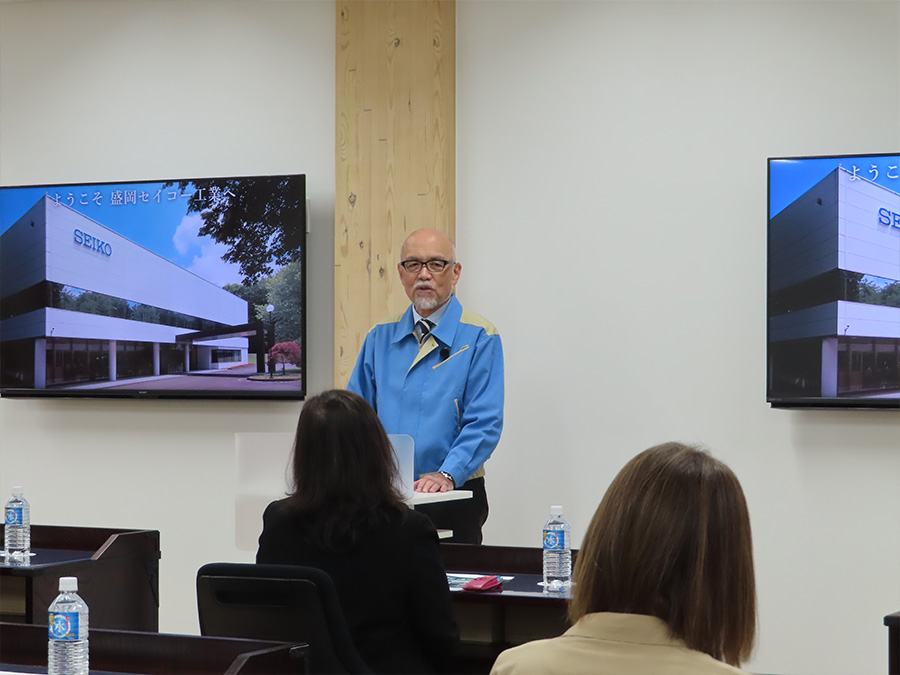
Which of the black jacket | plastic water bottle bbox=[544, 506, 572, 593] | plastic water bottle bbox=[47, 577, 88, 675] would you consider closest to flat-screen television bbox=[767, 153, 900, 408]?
plastic water bottle bbox=[544, 506, 572, 593]

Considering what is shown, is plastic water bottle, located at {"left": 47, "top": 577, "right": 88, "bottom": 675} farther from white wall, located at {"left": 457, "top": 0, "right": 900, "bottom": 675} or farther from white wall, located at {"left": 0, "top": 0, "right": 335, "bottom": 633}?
white wall, located at {"left": 0, "top": 0, "right": 335, "bottom": 633}

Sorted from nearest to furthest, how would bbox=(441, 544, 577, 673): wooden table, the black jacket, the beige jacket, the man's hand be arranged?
the beige jacket
the black jacket
bbox=(441, 544, 577, 673): wooden table
the man's hand

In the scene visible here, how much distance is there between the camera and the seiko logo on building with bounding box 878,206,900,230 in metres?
4.26

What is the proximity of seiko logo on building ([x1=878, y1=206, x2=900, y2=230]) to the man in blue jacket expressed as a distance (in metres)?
1.65

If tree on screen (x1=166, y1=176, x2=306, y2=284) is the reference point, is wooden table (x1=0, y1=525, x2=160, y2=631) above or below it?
below

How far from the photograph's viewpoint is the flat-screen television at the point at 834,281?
14.0 ft

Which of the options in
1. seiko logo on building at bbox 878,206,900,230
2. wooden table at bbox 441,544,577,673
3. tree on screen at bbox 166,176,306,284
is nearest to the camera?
wooden table at bbox 441,544,577,673

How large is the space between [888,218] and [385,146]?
2.15 meters

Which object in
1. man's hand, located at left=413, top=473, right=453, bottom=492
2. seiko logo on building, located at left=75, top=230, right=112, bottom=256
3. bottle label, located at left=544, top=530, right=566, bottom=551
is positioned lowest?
bottle label, located at left=544, top=530, right=566, bottom=551

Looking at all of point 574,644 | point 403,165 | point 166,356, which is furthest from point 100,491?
point 574,644

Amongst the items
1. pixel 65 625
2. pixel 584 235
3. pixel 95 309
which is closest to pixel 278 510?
pixel 65 625

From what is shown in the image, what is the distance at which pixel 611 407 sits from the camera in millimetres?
4707

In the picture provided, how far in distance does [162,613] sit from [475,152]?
2705 mm

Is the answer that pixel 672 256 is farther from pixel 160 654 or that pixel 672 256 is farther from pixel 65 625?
pixel 65 625
